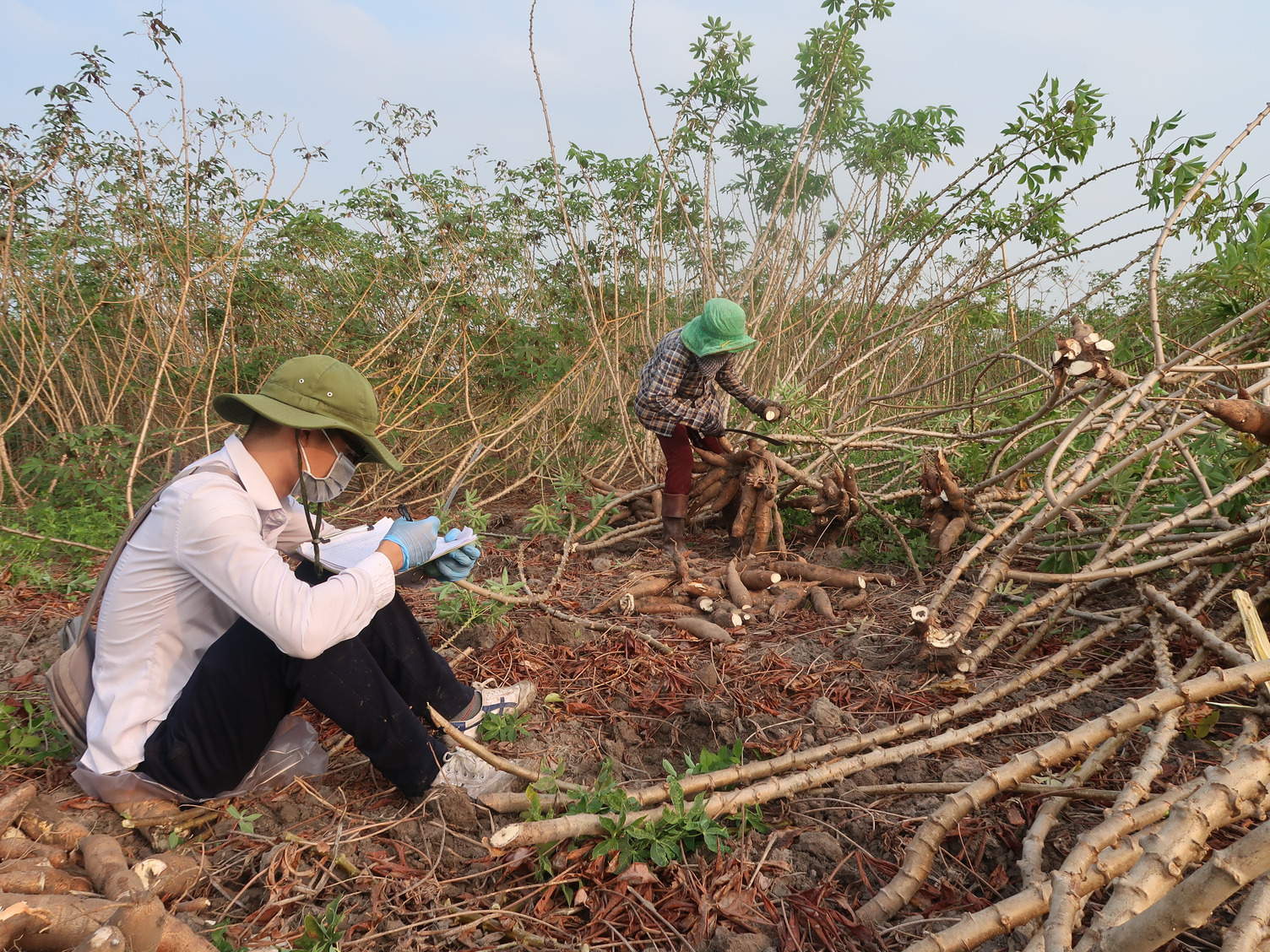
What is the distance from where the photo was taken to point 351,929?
56.5 inches

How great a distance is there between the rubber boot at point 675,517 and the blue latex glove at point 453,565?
6.39 ft

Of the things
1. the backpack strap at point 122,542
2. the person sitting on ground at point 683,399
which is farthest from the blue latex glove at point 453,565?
the person sitting on ground at point 683,399

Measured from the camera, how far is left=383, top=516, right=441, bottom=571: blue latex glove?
1.97 metres

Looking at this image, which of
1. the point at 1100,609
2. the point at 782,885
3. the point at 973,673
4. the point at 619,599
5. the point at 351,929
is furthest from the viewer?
the point at 619,599

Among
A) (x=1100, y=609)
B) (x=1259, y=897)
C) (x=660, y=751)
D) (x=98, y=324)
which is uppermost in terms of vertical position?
(x=98, y=324)

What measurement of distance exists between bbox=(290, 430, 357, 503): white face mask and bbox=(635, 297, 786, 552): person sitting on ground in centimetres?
231

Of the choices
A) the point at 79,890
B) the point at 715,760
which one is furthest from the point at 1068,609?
the point at 79,890

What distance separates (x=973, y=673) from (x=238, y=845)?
7.47ft

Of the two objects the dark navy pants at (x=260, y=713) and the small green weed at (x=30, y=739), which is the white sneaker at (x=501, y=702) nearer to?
the dark navy pants at (x=260, y=713)

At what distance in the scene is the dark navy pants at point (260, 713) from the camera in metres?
1.66

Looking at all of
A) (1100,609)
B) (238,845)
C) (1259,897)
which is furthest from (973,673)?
(238,845)

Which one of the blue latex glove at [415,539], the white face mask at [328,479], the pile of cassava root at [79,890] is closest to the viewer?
the pile of cassava root at [79,890]

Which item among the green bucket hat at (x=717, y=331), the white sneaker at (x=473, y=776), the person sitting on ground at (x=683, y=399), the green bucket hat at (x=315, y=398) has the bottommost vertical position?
the white sneaker at (x=473, y=776)

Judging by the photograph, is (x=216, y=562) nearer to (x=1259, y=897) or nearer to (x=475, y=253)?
(x=1259, y=897)
